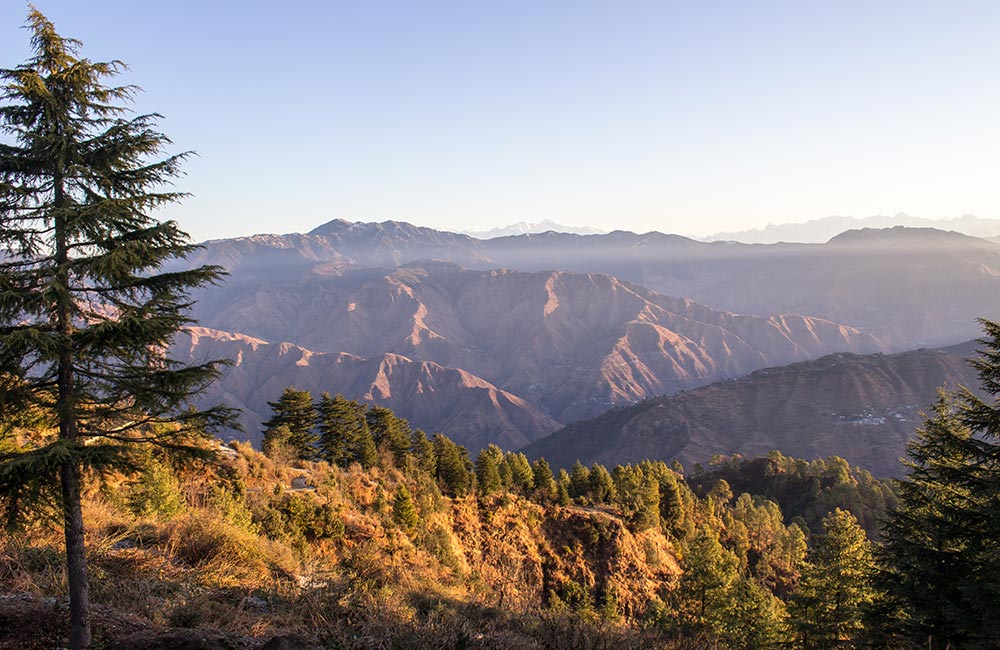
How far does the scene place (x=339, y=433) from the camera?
36.4m

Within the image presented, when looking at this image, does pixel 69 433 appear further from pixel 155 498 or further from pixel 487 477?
pixel 487 477

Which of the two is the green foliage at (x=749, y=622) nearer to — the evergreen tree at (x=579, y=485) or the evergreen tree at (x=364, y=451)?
the evergreen tree at (x=579, y=485)

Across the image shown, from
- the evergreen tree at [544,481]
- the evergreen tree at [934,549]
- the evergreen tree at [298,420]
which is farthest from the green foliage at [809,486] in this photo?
the evergreen tree at [298,420]

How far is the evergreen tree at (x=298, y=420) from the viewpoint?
3516cm

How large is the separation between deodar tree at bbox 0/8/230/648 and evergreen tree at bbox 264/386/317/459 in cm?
2888

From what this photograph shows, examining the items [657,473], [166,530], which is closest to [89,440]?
[166,530]

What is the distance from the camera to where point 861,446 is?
470 ft

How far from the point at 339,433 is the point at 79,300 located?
30.7 meters

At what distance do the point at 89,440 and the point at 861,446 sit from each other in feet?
595

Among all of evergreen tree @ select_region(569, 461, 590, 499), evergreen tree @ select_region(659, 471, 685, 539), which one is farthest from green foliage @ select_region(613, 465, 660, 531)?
evergreen tree @ select_region(569, 461, 590, 499)

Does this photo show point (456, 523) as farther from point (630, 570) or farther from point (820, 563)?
point (820, 563)

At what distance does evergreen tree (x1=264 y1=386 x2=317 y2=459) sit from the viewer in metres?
35.2

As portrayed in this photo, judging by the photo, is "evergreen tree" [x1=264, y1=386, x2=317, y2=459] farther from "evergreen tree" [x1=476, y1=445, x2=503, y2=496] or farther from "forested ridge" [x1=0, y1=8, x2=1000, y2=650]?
"evergreen tree" [x1=476, y1=445, x2=503, y2=496]

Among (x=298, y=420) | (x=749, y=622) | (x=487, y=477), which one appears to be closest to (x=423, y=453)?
(x=487, y=477)
